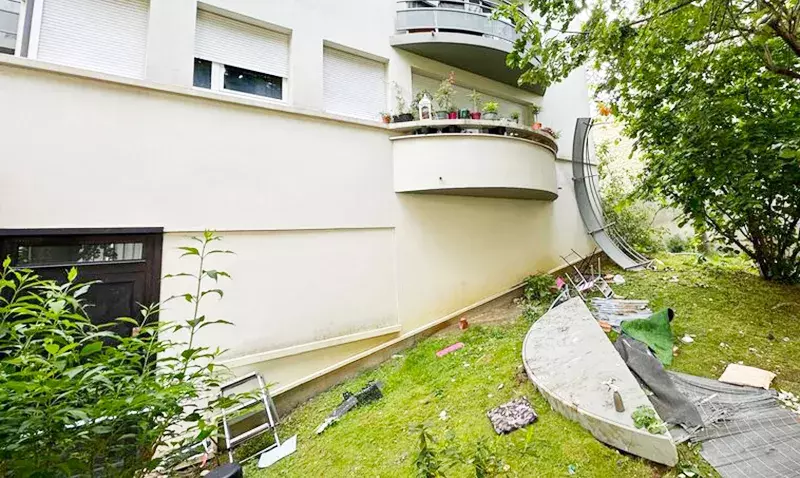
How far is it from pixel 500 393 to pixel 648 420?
1447 millimetres

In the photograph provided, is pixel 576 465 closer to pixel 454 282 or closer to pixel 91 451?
pixel 91 451

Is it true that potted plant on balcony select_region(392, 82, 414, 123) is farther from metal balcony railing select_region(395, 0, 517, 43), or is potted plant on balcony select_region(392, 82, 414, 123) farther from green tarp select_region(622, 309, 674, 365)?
green tarp select_region(622, 309, 674, 365)

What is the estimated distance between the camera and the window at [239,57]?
5047mm

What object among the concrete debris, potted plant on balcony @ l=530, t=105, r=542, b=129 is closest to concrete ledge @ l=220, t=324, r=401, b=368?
the concrete debris

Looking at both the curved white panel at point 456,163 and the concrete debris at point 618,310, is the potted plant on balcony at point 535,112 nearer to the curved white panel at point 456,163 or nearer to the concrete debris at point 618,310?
the curved white panel at point 456,163

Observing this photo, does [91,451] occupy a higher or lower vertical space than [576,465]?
higher

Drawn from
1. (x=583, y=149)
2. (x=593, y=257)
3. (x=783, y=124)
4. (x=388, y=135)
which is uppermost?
(x=583, y=149)

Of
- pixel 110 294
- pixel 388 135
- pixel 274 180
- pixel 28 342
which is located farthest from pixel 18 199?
pixel 388 135

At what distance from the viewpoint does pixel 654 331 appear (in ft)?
15.1

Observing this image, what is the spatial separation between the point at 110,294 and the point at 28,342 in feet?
11.9

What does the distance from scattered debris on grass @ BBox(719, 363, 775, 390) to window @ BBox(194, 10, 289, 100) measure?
7142 millimetres

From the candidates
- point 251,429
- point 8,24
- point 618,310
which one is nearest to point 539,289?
point 618,310

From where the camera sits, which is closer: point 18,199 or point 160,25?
point 18,199

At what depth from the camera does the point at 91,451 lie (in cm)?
137
